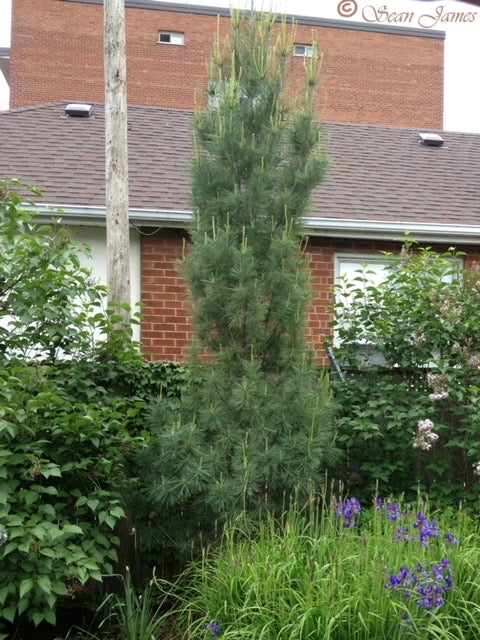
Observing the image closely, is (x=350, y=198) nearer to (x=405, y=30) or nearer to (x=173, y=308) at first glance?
(x=173, y=308)

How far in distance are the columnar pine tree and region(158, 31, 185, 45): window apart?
2534 cm

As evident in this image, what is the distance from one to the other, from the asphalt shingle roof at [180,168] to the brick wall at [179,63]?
14.7m

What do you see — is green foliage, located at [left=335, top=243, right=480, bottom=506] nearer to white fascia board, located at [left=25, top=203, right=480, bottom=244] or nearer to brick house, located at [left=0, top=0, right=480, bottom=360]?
brick house, located at [left=0, top=0, right=480, bottom=360]

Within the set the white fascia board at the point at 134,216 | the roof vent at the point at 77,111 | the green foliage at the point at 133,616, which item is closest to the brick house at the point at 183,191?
the white fascia board at the point at 134,216

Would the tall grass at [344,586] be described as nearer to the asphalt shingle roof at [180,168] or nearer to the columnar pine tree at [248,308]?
the columnar pine tree at [248,308]

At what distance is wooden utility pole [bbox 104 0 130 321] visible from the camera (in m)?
6.45

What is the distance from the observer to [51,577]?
15.1 ft

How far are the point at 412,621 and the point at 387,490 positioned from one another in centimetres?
282

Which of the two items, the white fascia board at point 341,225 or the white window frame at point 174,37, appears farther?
the white window frame at point 174,37

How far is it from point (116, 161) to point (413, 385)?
3.00m

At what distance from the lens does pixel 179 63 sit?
2944cm

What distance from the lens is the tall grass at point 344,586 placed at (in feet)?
12.4

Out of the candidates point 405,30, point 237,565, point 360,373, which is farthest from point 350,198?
point 405,30

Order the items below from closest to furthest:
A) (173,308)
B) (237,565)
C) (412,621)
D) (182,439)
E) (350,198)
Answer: (412,621), (237,565), (182,439), (173,308), (350,198)
